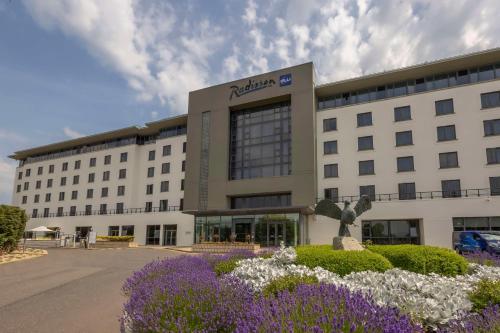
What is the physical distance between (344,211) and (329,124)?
25.7m

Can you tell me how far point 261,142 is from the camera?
40.9 m

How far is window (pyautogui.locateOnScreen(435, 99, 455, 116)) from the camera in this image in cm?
3407

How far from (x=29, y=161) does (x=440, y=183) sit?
70.1 meters

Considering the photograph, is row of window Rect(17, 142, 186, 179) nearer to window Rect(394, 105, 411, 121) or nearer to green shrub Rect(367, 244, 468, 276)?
window Rect(394, 105, 411, 121)

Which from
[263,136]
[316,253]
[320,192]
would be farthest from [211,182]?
[316,253]

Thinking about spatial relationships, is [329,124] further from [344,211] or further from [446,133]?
[344,211]

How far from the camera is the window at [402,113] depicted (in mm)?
35844

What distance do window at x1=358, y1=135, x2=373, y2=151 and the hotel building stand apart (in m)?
0.10

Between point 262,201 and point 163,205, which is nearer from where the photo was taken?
point 262,201

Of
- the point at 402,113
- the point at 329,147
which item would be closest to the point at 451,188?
the point at 402,113

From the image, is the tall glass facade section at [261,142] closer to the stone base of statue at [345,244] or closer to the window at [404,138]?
the window at [404,138]

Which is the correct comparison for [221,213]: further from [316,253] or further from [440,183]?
[316,253]

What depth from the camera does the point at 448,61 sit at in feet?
111

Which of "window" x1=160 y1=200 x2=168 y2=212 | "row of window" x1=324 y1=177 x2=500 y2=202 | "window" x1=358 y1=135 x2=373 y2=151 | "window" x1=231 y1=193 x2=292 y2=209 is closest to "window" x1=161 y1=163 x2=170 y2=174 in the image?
"window" x1=160 y1=200 x2=168 y2=212
